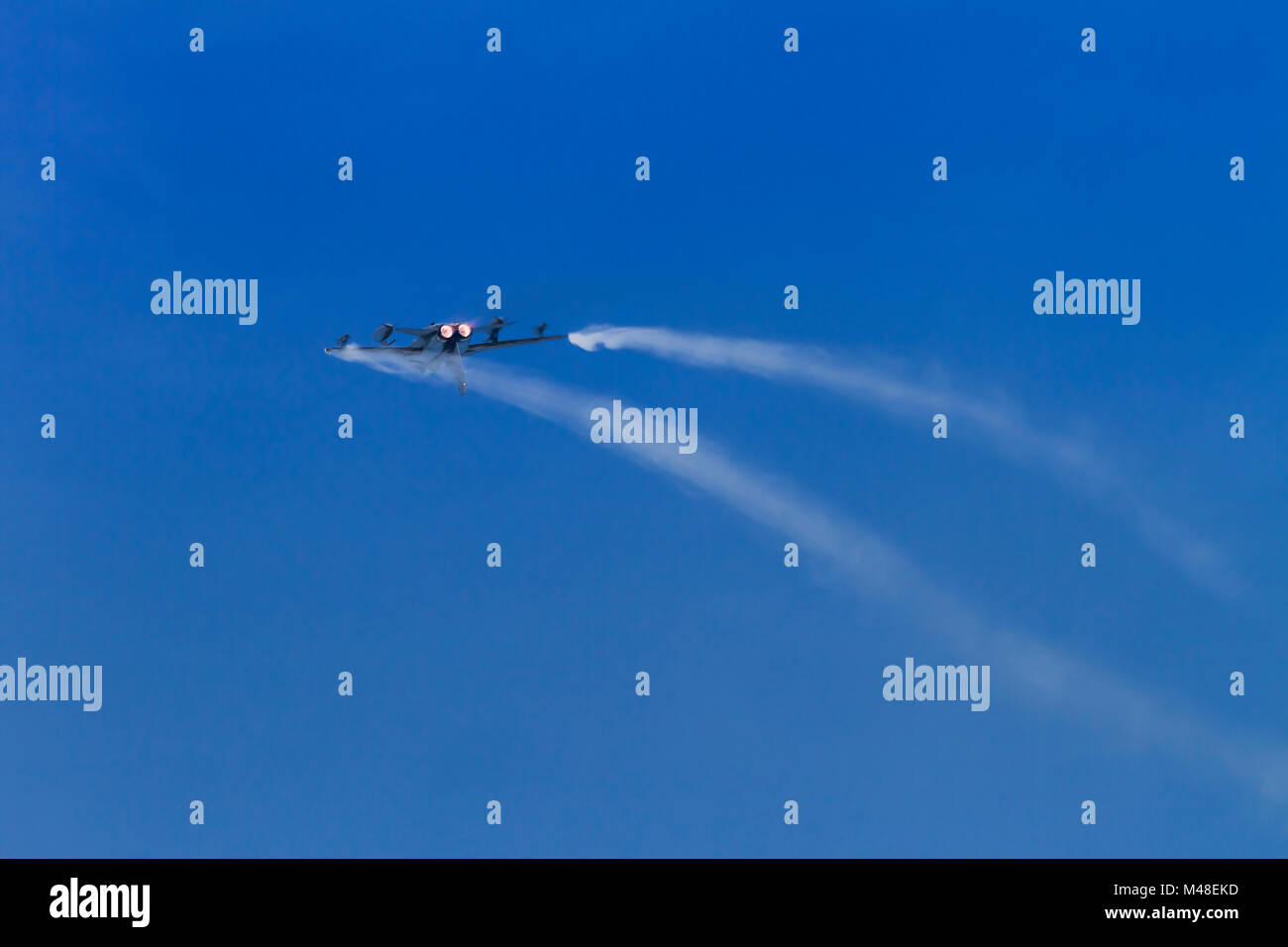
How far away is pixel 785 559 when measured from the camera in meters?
73.4

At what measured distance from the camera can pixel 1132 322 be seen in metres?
75.8

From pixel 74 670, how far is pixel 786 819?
34.5m

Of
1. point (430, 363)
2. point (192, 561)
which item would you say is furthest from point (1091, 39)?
point (192, 561)

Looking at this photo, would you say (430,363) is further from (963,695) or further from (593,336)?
(963,695)

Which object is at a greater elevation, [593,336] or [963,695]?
[593,336]
